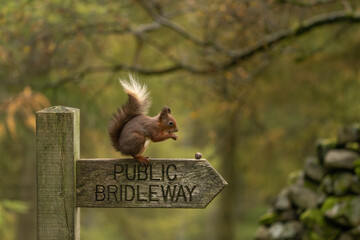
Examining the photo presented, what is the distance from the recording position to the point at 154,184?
8.15 feet

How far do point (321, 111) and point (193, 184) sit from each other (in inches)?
305

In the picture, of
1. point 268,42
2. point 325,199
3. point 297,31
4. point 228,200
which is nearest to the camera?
point 325,199

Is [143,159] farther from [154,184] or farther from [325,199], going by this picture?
[325,199]

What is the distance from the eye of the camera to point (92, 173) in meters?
2.53

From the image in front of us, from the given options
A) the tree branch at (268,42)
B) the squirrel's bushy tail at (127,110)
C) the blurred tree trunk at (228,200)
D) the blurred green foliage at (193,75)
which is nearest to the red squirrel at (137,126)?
the squirrel's bushy tail at (127,110)

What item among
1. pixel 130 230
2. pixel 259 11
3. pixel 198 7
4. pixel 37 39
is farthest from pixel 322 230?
pixel 130 230

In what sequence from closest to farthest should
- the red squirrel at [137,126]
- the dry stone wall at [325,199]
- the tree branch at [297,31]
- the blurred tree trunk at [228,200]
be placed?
the red squirrel at [137,126] < the dry stone wall at [325,199] < the tree branch at [297,31] < the blurred tree trunk at [228,200]

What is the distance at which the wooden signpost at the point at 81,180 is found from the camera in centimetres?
248

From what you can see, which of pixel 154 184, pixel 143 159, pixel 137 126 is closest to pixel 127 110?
pixel 137 126

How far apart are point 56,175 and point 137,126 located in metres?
0.45

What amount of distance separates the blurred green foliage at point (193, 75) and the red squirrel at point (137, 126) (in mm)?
3276

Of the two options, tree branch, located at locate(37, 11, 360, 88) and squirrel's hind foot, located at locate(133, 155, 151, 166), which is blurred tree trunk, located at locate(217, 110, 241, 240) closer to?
tree branch, located at locate(37, 11, 360, 88)

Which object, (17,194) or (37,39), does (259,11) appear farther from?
(17,194)

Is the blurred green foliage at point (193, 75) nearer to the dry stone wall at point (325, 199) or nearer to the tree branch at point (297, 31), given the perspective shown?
the tree branch at point (297, 31)
